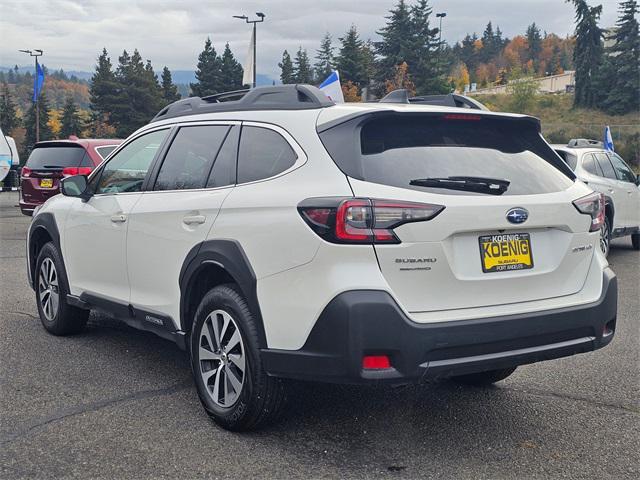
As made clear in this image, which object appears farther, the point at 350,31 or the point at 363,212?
the point at 350,31

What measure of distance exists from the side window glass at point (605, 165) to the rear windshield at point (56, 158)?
27.3 ft

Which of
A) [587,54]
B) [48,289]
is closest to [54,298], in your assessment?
[48,289]

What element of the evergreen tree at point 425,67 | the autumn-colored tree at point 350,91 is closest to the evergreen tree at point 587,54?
the evergreen tree at point 425,67

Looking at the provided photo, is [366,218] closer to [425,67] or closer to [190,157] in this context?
[190,157]

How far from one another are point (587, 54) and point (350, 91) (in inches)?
1816

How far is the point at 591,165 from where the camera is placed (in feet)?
36.4

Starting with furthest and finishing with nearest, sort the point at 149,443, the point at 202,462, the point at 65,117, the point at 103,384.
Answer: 1. the point at 65,117
2. the point at 103,384
3. the point at 149,443
4. the point at 202,462

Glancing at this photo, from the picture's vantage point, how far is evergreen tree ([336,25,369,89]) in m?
79.1

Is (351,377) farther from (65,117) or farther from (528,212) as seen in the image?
(65,117)

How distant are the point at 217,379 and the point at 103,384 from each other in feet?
3.83

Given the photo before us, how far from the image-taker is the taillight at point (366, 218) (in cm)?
331

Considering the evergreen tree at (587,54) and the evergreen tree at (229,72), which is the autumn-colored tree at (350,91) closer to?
the evergreen tree at (229,72)

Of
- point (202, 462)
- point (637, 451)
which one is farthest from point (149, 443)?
point (637, 451)

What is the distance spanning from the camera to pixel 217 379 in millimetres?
4023
